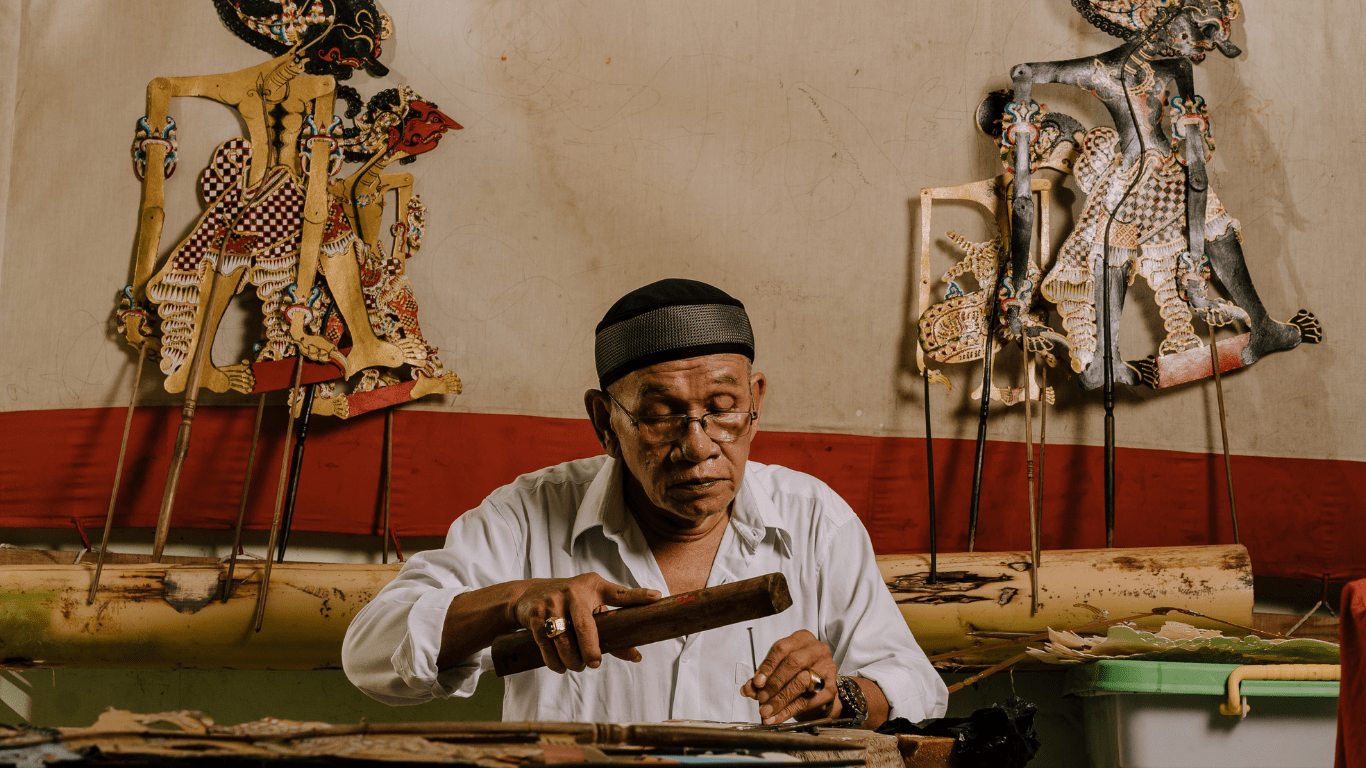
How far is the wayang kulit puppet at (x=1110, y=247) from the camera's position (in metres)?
2.57

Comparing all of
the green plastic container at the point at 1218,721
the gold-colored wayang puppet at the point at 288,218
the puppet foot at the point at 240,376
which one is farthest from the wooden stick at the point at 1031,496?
the puppet foot at the point at 240,376

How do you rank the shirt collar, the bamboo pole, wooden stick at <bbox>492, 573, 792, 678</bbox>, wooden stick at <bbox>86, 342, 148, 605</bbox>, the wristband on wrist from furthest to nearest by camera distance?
1. the bamboo pole
2. wooden stick at <bbox>86, 342, 148, 605</bbox>
3. the shirt collar
4. the wristband on wrist
5. wooden stick at <bbox>492, 573, 792, 678</bbox>

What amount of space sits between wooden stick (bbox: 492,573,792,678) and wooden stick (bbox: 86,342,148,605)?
1413mm

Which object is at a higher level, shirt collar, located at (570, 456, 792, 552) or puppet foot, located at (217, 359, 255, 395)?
puppet foot, located at (217, 359, 255, 395)

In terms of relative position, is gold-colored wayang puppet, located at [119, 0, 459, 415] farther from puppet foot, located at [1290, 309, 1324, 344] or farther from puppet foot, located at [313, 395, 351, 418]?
puppet foot, located at [1290, 309, 1324, 344]

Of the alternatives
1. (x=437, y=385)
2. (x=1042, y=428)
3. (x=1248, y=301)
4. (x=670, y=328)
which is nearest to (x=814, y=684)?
(x=670, y=328)

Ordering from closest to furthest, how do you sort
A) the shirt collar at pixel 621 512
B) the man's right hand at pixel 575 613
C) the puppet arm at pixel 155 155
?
the man's right hand at pixel 575 613 → the shirt collar at pixel 621 512 → the puppet arm at pixel 155 155

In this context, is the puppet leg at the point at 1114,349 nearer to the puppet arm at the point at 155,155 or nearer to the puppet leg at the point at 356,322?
the puppet leg at the point at 356,322

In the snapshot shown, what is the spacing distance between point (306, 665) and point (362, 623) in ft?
2.80

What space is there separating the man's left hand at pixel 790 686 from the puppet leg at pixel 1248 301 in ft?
6.54

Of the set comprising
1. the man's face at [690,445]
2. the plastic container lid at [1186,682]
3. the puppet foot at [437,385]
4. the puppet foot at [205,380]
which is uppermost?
the puppet foot at [437,385]

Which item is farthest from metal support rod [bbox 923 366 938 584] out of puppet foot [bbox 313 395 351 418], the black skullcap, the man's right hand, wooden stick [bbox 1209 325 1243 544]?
puppet foot [bbox 313 395 351 418]

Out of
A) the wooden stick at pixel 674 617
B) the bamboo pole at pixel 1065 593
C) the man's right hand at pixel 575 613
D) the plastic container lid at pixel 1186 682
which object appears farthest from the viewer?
the bamboo pole at pixel 1065 593

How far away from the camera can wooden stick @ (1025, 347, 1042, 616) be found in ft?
7.38
